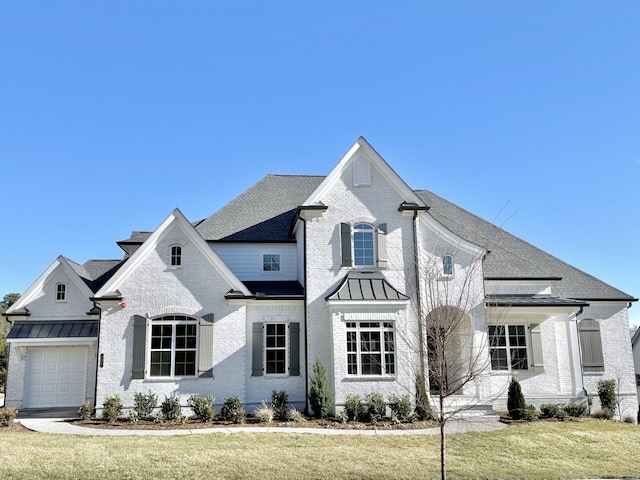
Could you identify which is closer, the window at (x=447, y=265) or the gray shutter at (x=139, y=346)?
the gray shutter at (x=139, y=346)

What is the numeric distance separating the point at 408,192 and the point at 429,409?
855cm

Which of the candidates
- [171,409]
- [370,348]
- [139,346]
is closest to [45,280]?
[139,346]

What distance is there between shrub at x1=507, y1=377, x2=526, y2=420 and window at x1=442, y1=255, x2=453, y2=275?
15.7ft

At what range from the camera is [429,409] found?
59.3 ft

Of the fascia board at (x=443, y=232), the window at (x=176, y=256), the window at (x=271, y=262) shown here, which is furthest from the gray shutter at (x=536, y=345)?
the window at (x=176, y=256)

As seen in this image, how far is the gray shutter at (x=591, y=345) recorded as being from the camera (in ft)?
77.0

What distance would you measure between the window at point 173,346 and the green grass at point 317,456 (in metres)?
4.48

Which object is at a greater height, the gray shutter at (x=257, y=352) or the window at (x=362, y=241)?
the window at (x=362, y=241)

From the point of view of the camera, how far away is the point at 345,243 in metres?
21.1

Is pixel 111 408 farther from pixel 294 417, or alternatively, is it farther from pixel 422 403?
pixel 422 403

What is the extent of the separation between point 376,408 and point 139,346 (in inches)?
352

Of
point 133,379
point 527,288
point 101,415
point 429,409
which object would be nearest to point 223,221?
point 133,379

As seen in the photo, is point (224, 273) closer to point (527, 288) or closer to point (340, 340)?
point (340, 340)

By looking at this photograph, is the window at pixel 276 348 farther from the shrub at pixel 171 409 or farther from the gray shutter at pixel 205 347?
the shrub at pixel 171 409
